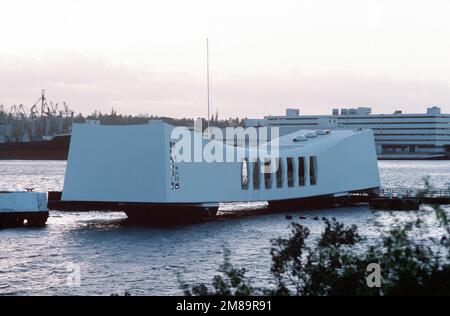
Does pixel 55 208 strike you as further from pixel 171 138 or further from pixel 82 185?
pixel 171 138

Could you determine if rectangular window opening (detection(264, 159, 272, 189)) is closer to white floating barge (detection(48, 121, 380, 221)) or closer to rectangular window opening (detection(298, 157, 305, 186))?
white floating barge (detection(48, 121, 380, 221))

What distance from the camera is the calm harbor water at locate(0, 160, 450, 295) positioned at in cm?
2906

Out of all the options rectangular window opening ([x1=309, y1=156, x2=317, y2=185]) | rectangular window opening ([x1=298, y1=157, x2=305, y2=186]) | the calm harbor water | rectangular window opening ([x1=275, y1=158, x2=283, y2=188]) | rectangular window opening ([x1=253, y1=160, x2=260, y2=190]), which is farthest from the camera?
rectangular window opening ([x1=298, y1=157, x2=305, y2=186])

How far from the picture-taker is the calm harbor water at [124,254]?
95.3 feet

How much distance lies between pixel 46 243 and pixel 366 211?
93.2ft

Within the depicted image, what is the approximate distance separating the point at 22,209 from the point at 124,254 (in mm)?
16906

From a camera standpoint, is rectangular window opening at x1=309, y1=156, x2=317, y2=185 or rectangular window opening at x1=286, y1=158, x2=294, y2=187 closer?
rectangular window opening at x1=286, y1=158, x2=294, y2=187

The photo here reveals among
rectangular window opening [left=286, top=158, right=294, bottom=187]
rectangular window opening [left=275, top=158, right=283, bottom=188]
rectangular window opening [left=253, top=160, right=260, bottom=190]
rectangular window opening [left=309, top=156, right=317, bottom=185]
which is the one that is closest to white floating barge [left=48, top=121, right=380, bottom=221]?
rectangular window opening [left=253, top=160, right=260, bottom=190]

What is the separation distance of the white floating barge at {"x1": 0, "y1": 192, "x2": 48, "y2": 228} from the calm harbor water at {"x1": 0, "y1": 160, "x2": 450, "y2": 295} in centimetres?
116

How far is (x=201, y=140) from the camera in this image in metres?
50.6

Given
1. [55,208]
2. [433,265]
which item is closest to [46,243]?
[55,208]

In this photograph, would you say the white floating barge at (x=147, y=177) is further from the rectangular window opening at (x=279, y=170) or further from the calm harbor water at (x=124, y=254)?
the rectangular window opening at (x=279, y=170)

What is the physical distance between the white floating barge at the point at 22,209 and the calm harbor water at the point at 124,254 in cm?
116

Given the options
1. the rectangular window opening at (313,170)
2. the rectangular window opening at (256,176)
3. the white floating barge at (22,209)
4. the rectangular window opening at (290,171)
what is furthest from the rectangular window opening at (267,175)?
the white floating barge at (22,209)
